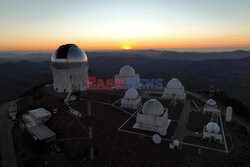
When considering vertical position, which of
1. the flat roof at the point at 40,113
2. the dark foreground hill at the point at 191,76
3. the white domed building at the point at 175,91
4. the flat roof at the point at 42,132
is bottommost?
the dark foreground hill at the point at 191,76

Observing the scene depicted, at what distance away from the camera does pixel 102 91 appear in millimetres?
50281

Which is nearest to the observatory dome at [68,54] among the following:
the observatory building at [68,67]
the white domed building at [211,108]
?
the observatory building at [68,67]

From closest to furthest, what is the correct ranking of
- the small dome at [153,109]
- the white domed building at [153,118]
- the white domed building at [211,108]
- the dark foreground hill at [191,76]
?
the white domed building at [153,118] < the small dome at [153,109] < the white domed building at [211,108] < the dark foreground hill at [191,76]

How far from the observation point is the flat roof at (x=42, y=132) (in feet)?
94.0

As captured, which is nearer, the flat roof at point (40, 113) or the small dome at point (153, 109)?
the small dome at point (153, 109)

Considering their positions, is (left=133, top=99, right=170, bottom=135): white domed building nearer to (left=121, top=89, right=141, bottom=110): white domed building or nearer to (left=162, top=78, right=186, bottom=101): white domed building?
(left=121, top=89, right=141, bottom=110): white domed building

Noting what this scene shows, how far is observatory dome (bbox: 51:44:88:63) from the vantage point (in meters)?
45.1

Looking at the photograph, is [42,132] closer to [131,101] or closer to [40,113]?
[40,113]

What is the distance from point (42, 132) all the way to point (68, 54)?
2338 centimetres

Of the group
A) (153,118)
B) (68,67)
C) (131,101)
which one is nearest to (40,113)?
(68,67)

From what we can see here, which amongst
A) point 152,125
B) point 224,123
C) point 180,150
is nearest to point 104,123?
point 152,125

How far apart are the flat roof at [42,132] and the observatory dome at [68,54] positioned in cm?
1986

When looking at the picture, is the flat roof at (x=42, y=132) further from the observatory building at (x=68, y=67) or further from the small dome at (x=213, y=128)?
the small dome at (x=213, y=128)

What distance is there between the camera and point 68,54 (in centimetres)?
4519
